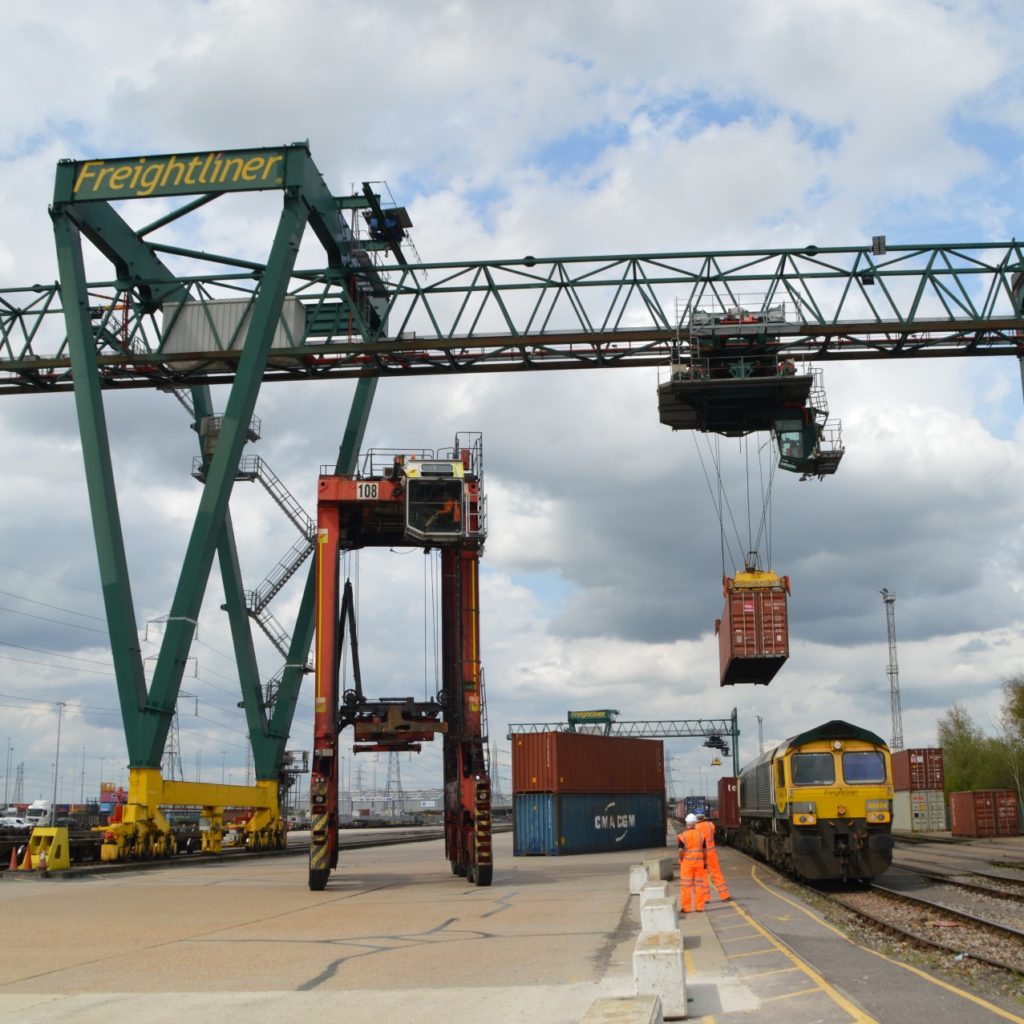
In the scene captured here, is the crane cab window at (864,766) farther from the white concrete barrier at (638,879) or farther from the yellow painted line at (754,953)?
the yellow painted line at (754,953)

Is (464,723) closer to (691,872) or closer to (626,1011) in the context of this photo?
(691,872)

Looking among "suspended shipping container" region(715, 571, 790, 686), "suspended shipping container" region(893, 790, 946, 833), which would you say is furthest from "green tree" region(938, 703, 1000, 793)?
"suspended shipping container" region(715, 571, 790, 686)

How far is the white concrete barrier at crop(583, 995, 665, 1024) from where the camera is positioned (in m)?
6.83

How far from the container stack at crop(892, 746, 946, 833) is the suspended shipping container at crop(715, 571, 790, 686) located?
2813 cm

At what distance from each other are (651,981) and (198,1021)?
3.61 metres

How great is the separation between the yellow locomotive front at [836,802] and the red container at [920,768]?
33.8 m

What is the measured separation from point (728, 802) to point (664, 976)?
31.9 meters

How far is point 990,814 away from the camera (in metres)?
45.2

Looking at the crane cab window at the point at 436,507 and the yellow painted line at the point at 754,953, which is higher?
the crane cab window at the point at 436,507

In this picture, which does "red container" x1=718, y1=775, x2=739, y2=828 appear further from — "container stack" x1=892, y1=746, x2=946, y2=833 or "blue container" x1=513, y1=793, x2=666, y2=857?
"container stack" x1=892, y1=746, x2=946, y2=833

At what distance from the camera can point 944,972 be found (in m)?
10.7

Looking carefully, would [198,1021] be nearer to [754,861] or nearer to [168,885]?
[168,885]

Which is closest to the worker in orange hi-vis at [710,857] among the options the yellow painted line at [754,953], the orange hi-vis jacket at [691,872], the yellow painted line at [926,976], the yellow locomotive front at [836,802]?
the orange hi-vis jacket at [691,872]

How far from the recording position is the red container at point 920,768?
50.9 metres
